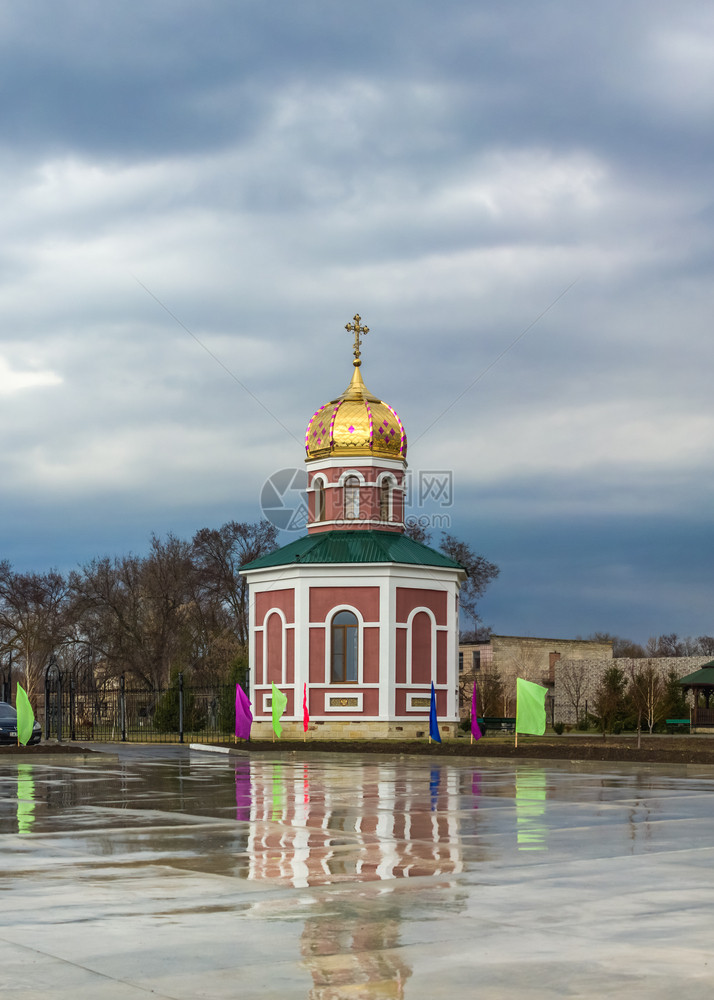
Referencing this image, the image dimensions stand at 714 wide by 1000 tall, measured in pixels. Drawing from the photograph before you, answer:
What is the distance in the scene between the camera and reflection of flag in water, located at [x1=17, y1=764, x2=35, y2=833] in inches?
461

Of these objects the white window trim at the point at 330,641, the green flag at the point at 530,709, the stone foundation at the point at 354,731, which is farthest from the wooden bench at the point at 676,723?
the green flag at the point at 530,709

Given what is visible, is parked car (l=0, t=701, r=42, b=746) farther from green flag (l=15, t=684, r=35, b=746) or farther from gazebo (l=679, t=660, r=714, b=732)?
gazebo (l=679, t=660, r=714, b=732)

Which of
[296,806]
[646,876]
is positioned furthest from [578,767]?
[646,876]

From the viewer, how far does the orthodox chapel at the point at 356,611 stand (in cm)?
3581

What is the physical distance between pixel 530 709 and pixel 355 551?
1392 centimetres

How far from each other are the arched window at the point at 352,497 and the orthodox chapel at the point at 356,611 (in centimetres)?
3

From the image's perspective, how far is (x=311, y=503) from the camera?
40125 mm

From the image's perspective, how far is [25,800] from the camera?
575 inches

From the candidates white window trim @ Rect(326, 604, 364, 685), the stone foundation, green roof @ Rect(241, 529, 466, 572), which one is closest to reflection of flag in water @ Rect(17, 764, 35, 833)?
the stone foundation

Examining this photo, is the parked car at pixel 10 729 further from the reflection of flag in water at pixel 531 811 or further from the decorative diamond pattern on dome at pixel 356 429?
the reflection of flag in water at pixel 531 811

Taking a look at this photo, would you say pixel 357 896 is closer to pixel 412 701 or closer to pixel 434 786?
pixel 434 786

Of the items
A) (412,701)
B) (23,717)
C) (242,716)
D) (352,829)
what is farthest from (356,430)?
(352,829)

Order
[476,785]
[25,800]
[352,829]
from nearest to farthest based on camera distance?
1. [352,829]
2. [25,800]
3. [476,785]

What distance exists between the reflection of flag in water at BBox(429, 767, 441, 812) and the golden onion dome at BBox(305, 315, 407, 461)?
18376 mm
